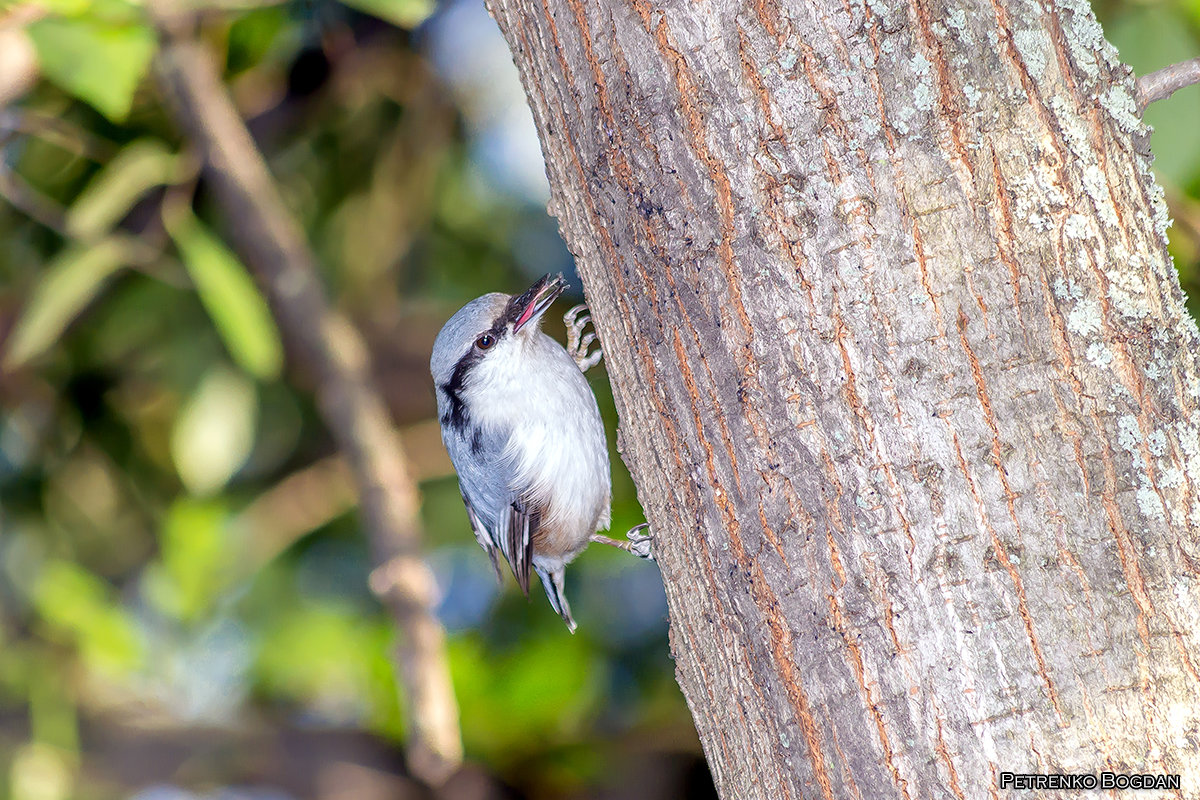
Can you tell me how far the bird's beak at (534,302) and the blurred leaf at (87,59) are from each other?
1.22m

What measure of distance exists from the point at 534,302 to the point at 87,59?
134 cm

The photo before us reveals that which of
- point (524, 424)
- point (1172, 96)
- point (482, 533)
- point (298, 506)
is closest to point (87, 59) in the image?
point (524, 424)

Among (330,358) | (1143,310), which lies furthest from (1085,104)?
(330,358)

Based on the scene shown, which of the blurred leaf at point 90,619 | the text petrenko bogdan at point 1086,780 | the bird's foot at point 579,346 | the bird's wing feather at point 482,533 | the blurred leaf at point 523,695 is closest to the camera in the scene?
the text petrenko bogdan at point 1086,780

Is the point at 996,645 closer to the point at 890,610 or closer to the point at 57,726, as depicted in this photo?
the point at 890,610

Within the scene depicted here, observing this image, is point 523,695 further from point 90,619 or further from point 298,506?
point 90,619

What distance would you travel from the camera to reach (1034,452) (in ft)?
4.27

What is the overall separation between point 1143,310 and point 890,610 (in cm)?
50

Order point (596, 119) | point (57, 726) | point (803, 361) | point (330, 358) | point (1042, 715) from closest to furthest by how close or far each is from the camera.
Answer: point (1042, 715) < point (803, 361) < point (596, 119) < point (330, 358) < point (57, 726)

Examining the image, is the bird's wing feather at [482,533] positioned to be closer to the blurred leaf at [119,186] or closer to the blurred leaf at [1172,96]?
the blurred leaf at [119,186]

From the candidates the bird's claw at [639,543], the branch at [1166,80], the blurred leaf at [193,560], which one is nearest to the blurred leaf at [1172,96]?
the branch at [1166,80]

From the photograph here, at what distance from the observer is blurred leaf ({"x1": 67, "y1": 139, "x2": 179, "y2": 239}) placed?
3391 mm

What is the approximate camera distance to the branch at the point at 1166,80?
1.41 metres

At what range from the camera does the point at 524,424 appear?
10.8 ft
